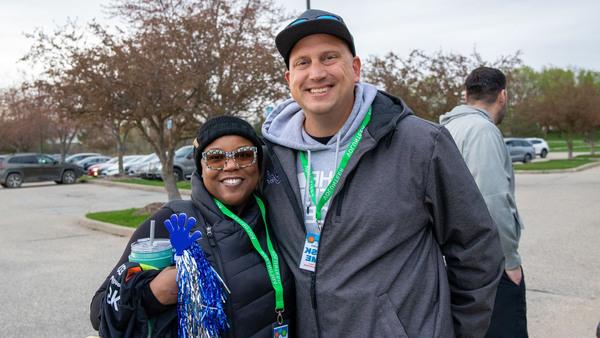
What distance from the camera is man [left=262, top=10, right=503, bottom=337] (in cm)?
184

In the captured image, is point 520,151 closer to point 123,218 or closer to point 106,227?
point 123,218

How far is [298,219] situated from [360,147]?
A: 0.37 meters

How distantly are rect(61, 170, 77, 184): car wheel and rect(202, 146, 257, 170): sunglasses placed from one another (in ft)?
85.9

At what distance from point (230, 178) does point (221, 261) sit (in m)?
0.34

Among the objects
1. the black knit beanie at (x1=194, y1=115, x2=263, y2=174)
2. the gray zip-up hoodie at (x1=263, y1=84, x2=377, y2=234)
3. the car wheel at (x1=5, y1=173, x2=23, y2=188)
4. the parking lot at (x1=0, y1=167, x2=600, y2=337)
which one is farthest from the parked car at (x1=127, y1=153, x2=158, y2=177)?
the gray zip-up hoodie at (x1=263, y1=84, x2=377, y2=234)

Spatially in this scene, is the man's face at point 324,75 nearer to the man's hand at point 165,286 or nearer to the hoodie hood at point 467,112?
the man's hand at point 165,286

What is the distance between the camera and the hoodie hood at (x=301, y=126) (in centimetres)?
203

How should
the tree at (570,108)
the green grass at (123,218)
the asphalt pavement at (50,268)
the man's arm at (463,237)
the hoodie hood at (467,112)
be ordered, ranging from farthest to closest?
the tree at (570,108), the green grass at (123,218), the asphalt pavement at (50,268), the hoodie hood at (467,112), the man's arm at (463,237)

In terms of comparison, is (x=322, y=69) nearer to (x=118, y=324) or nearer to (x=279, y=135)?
(x=279, y=135)

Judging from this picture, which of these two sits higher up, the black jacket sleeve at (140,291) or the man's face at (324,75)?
the man's face at (324,75)

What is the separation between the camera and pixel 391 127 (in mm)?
1907

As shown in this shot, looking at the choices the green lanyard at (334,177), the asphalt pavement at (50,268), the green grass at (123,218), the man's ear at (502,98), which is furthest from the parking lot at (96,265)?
the green lanyard at (334,177)

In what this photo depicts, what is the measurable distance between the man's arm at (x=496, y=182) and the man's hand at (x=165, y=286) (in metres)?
1.76

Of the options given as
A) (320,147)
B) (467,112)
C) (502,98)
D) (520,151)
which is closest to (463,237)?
(320,147)
